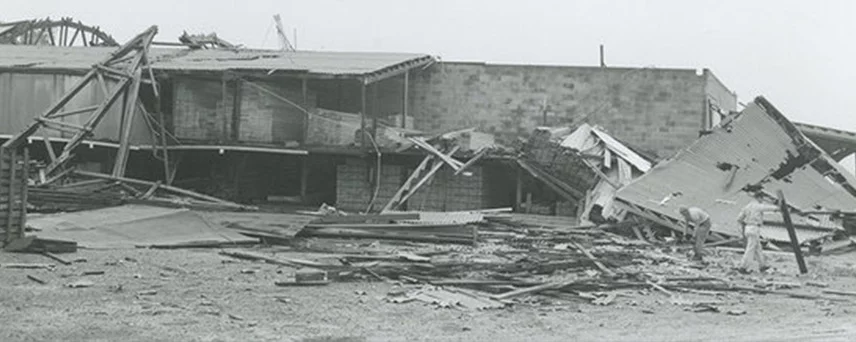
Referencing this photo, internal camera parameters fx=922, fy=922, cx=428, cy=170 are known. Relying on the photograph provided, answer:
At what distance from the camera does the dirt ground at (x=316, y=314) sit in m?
9.12

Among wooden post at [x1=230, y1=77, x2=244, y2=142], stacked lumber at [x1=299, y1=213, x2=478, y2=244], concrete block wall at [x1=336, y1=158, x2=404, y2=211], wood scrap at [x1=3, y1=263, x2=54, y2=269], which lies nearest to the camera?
wood scrap at [x1=3, y1=263, x2=54, y2=269]

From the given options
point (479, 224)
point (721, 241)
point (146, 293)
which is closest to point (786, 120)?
point (721, 241)

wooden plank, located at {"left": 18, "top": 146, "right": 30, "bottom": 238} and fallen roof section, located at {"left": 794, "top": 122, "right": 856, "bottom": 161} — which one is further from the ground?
fallen roof section, located at {"left": 794, "top": 122, "right": 856, "bottom": 161}

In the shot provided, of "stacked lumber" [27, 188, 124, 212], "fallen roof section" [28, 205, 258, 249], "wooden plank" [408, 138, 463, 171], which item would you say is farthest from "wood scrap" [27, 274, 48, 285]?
"wooden plank" [408, 138, 463, 171]

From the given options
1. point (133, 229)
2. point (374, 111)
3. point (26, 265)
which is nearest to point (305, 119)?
point (374, 111)

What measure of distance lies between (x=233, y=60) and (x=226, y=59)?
32 centimetres

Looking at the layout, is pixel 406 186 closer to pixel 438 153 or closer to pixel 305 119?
pixel 438 153

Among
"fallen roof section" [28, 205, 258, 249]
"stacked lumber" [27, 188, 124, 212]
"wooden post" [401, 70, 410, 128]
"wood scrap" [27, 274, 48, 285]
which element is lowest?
"wood scrap" [27, 274, 48, 285]

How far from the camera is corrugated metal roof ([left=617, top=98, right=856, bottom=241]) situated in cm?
2233

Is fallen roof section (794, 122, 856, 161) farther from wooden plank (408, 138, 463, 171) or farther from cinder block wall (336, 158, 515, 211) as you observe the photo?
wooden plank (408, 138, 463, 171)

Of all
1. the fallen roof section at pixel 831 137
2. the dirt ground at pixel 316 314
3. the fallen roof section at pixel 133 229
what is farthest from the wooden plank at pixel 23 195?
the fallen roof section at pixel 831 137

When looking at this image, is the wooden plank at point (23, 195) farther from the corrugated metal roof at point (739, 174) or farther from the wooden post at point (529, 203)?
the wooden post at point (529, 203)

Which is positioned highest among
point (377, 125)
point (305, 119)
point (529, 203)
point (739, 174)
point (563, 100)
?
point (563, 100)

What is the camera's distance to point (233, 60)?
30.2 m
